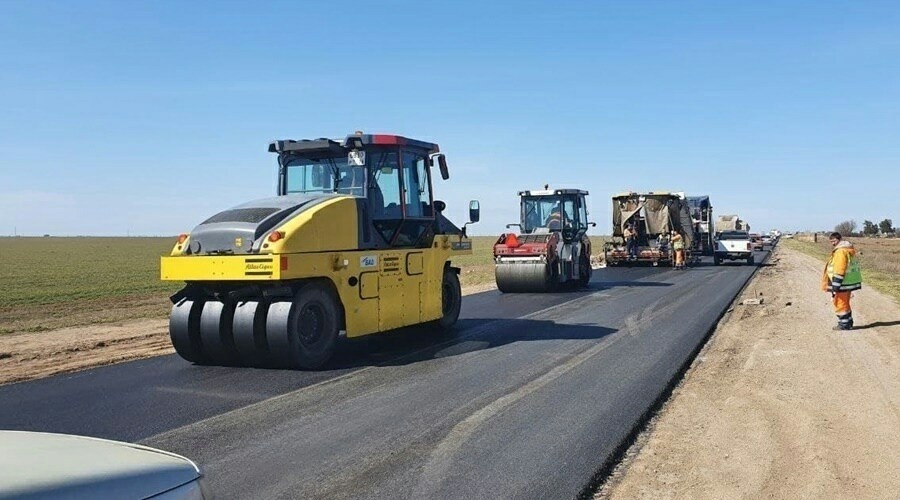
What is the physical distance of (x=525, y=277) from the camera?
62.0ft

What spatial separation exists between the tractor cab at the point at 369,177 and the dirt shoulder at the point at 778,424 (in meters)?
4.25

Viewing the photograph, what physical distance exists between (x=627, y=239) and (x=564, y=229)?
971 centimetres

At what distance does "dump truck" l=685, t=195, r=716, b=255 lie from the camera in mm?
34344

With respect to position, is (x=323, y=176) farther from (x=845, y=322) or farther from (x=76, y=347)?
(x=845, y=322)

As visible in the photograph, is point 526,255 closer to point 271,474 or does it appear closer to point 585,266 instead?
point 585,266

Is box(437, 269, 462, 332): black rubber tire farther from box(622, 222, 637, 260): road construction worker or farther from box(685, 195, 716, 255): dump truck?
box(685, 195, 716, 255): dump truck

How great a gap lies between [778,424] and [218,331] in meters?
5.87

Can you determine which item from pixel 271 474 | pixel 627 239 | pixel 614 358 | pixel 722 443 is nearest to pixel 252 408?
pixel 271 474

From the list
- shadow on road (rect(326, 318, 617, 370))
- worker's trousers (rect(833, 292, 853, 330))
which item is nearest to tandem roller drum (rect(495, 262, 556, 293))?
shadow on road (rect(326, 318, 617, 370))

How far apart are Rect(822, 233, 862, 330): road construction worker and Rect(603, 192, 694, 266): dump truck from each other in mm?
17343

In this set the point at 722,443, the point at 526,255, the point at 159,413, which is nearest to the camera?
the point at 722,443

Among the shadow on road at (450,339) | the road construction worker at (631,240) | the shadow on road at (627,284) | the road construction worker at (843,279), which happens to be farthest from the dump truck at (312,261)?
the road construction worker at (631,240)

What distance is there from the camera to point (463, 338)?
11062mm

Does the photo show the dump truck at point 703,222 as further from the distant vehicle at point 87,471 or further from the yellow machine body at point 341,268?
the distant vehicle at point 87,471
